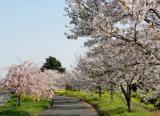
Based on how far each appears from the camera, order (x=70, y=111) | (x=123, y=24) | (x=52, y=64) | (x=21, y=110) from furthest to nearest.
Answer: (x=52, y=64) → (x=70, y=111) → (x=21, y=110) → (x=123, y=24)

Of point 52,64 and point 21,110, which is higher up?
point 52,64

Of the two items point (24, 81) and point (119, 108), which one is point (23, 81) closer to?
point (24, 81)

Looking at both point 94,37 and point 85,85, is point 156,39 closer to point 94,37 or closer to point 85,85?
point 94,37

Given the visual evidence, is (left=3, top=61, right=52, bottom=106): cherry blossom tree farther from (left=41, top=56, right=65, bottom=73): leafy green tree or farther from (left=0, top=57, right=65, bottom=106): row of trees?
(left=41, top=56, right=65, bottom=73): leafy green tree

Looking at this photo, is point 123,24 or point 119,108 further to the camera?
point 119,108

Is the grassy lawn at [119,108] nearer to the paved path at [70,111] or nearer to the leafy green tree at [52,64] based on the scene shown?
the paved path at [70,111]

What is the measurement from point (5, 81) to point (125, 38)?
3501 centimetres

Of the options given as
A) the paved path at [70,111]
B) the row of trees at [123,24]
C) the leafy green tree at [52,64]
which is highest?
the leafy green tree at [52,64]

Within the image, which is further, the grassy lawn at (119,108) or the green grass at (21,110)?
the green grass at (21,110)

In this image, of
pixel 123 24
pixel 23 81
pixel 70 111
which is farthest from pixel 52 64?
pixel 123 24

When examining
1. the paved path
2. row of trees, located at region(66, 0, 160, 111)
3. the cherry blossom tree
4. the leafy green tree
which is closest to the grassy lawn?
the paved path

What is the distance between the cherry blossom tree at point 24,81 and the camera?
4672cm

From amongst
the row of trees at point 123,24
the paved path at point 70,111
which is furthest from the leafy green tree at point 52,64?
the row of trees at point 123,24

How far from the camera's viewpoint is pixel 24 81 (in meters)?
47.6
